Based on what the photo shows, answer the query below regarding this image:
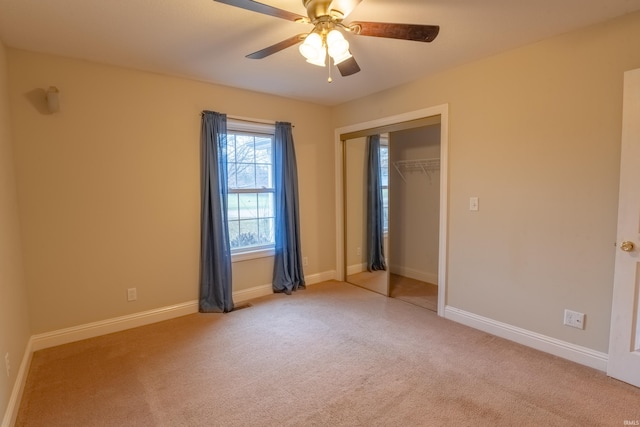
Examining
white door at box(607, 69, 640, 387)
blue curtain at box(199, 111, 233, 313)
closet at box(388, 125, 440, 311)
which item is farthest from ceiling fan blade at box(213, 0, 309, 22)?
closet at box(388, 125, 440, 311)

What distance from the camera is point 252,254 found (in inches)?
153

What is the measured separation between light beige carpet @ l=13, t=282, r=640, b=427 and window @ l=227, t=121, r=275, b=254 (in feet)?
3.48

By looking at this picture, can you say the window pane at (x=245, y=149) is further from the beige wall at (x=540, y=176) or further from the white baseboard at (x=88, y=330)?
the beige wall at (x=540, y=176)

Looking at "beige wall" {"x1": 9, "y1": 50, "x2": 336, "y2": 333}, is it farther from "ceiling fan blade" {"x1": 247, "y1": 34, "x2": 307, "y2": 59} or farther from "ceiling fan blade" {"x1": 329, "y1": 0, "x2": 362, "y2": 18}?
"ceiling fan blade" {"x1": 329, "y1": 0, "x2": 362, "y2": 18}

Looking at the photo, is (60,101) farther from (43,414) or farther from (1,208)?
(43,414)

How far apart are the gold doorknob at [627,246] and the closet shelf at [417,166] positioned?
2.27 meters

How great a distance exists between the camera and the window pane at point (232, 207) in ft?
12.2

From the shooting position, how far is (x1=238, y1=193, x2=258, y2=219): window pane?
3.81 meters

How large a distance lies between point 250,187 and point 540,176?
279 cm

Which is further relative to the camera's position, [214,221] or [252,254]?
[252,254]

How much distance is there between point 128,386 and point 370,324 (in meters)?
1.95

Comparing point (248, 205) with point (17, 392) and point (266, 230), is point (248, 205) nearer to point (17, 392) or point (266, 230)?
point (266, 230)

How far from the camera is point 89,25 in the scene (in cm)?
221

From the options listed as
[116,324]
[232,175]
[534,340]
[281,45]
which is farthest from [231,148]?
[534,340]
